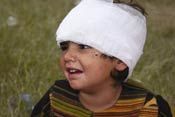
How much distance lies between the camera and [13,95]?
4176mm

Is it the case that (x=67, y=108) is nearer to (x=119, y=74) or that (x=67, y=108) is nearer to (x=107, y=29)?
(x=119, y=74)

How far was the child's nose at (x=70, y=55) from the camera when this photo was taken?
312 cm

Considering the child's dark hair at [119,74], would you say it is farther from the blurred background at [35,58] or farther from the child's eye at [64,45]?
the blurred background at [35,58]

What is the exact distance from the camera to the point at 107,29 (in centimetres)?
316

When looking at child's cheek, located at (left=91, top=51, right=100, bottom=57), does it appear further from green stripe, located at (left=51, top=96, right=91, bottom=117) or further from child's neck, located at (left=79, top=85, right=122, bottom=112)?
green stripe, located at (left=51, top=96, right=91, bottom=117)

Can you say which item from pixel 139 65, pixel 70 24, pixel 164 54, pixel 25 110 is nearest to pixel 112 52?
pixel 70 24

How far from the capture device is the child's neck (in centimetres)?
333

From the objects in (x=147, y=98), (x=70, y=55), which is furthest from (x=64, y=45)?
(x=147, y=98)

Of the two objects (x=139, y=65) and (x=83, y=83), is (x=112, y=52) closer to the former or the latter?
(x=83, y=83)

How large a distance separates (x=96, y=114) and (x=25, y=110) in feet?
2.59

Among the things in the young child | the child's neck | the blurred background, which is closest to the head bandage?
the young child

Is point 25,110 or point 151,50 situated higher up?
point 25,110

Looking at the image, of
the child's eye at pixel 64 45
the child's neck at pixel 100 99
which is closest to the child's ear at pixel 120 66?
the child's neck at pixel 100 99

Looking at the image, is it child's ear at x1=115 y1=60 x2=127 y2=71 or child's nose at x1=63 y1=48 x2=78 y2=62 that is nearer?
child's nose at x1=63 y1=48 x2=78 y2=62
